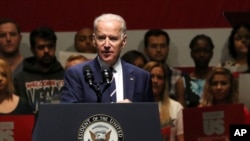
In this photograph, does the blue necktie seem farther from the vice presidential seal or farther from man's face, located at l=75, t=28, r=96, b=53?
man's face, located at l=75, t=28, r=96, b=53

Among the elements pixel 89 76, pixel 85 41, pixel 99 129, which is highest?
pixel 85 41

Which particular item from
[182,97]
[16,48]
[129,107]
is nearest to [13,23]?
[16,48]

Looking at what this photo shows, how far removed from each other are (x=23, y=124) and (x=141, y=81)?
1.11 m

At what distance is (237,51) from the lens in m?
7.42

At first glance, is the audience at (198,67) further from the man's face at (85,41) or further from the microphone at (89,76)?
the microphone at (89,76)

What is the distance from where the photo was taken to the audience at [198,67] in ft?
23.3

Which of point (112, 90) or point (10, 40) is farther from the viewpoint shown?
point (10, 40)

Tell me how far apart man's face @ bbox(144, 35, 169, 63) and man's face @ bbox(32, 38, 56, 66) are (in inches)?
36.5

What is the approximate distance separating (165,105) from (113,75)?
1829 millimetres

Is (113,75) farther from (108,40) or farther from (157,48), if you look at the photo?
(157,48)

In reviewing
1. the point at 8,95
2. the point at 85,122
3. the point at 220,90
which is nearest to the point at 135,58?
the point at 220,90

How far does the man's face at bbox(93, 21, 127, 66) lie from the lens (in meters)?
4.73

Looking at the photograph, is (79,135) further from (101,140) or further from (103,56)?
(103,56)

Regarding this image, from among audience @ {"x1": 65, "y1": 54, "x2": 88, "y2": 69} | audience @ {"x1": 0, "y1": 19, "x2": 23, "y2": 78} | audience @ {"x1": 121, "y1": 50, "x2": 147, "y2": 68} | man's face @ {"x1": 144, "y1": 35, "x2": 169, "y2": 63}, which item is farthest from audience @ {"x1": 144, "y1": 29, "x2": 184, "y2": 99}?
audience @ {"x1": 0, "y1": 19, "x2": 23, "y2": 78}
